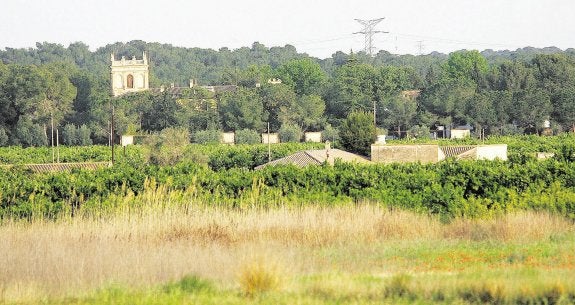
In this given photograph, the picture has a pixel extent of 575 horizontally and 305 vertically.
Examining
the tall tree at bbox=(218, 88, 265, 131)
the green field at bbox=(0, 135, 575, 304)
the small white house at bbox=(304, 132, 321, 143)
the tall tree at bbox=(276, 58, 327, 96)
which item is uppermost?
the tall tree at bbox=(276, 58, 327, 96)

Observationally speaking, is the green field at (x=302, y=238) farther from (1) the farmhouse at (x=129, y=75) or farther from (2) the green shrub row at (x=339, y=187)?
(1) the farmhouse at (x=129, y=75)

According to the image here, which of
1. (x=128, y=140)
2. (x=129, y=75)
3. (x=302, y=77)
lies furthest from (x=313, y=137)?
(x=129, y=75)

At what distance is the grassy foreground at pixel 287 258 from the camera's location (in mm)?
12000

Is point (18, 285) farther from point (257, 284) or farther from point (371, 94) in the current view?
point (371, 94)

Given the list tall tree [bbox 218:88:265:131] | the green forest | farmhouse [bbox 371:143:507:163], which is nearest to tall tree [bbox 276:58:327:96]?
the green forest

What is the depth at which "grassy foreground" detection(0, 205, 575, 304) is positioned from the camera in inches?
472

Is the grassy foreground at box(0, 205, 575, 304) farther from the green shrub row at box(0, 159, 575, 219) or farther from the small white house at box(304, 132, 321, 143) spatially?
the small white house at box(304, 132, 321, 143)

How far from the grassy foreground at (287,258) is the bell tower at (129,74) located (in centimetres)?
11590

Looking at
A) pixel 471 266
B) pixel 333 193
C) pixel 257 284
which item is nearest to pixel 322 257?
pixel 471 266

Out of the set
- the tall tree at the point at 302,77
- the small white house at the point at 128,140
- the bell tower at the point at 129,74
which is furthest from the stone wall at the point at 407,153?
the bell tower at the point at 129,74

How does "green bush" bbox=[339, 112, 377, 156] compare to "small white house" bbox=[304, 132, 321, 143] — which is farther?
"small white house" bbox=[304, 132, 321, 143]

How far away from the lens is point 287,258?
14461 millimetres

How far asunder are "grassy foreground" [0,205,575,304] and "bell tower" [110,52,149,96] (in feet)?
380

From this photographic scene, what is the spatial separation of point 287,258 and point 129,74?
12324 cm
